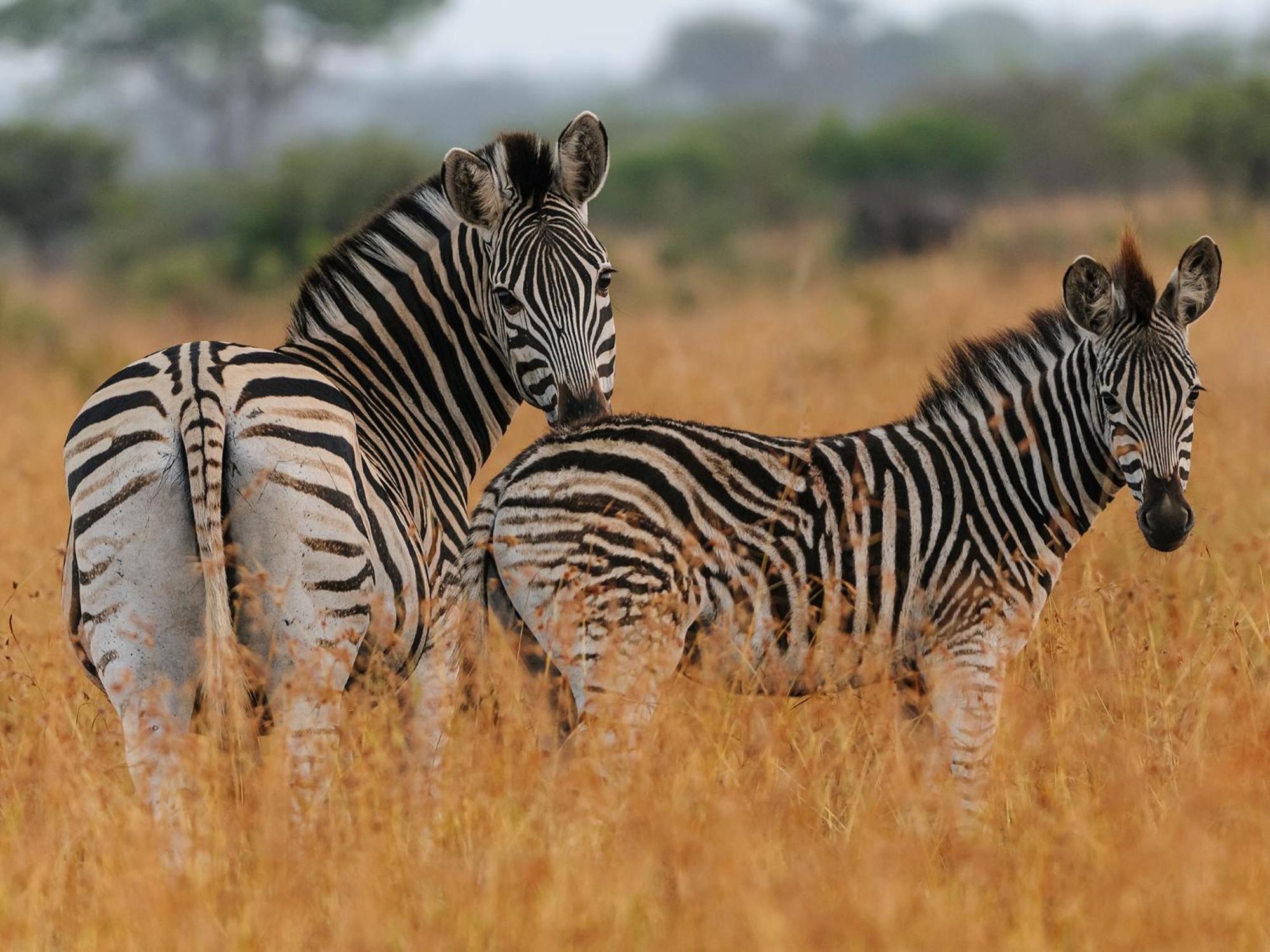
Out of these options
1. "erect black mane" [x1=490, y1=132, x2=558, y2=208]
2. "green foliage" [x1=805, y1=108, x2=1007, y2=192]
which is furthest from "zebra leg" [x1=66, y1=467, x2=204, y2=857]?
"green foliage" [x1=805, y1=108, x2=1007, y2=192]

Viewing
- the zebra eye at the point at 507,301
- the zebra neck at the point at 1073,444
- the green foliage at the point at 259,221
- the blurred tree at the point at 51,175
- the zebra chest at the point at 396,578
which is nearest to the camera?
the zebra chest at the point at 396,578

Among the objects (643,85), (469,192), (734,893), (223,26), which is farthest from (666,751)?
(643,85)

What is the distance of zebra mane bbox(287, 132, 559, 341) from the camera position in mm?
5176

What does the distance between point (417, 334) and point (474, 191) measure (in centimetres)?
53

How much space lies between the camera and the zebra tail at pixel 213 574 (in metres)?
3.82

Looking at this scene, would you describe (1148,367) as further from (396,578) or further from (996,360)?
(396,578)

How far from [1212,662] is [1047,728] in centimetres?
64

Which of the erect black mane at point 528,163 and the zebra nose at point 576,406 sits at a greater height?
the erect black mane at point 528,163

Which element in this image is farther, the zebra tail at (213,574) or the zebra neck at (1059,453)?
the zebra neck at (1059,453)

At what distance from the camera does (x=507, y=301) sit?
5.23 metres

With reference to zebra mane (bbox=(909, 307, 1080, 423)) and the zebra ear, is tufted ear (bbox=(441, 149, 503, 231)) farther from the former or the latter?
the zebra ear

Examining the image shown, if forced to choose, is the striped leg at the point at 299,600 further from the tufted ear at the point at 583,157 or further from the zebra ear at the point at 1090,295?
the zebra ear at the point at 1090,295

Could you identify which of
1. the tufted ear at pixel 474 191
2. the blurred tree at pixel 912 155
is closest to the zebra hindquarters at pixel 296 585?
the tufted ear at pixel 474 191

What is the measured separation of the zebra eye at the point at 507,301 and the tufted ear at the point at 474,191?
0.82 feet
